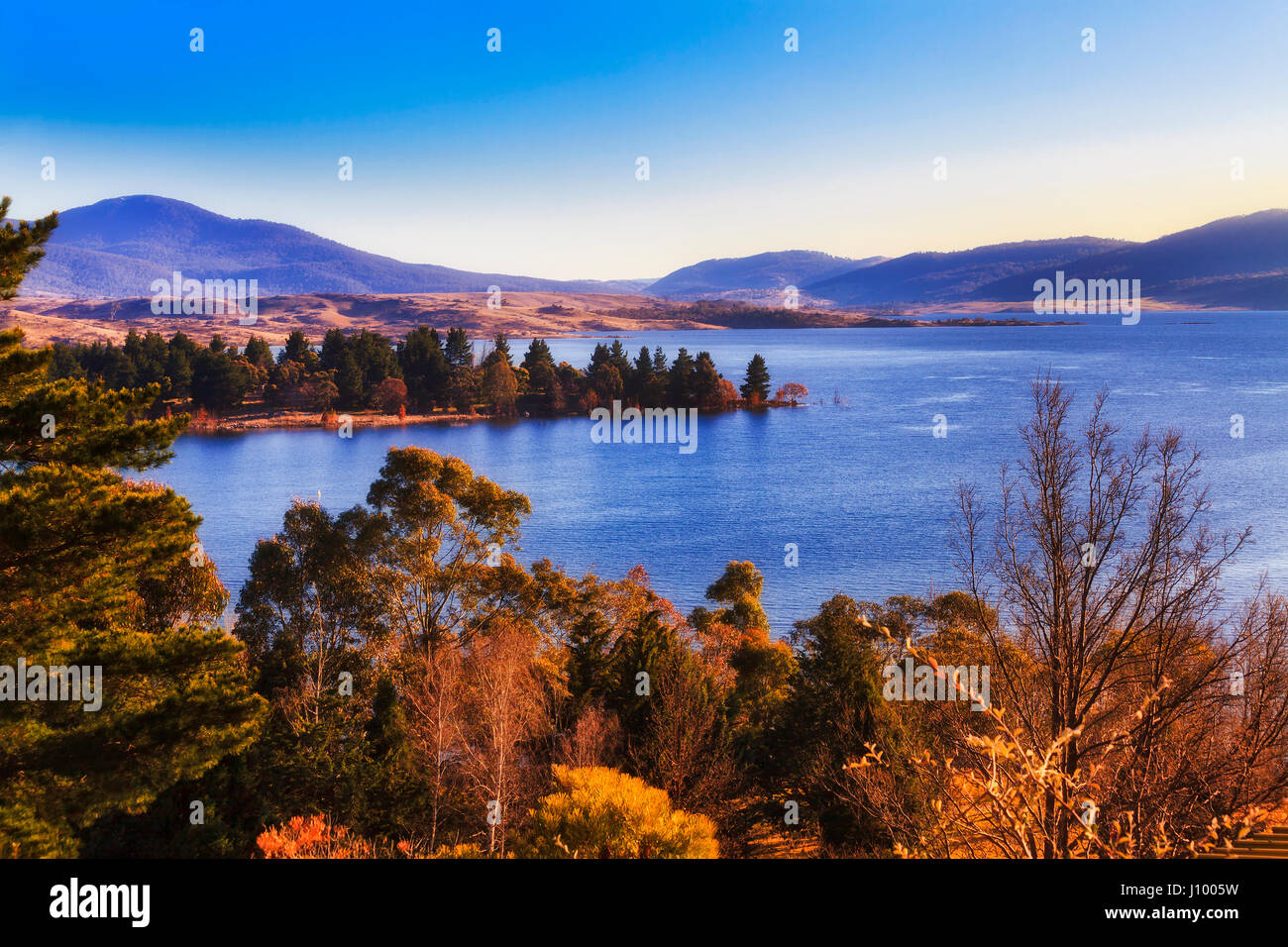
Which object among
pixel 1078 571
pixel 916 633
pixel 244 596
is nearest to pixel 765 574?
pixel 916 633

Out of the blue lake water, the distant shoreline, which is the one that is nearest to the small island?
the blue lake water

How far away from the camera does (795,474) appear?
49562mm

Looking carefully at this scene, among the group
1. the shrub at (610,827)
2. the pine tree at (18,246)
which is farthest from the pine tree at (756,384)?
the shrub at (610,827)

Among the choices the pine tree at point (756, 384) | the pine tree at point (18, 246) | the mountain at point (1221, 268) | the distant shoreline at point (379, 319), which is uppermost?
the mountain at point (1221, 268)

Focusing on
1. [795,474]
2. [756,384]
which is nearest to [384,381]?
[756,384]

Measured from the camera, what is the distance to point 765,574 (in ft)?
104

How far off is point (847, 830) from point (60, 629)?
10442 millimetres

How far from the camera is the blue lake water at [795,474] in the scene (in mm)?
32469

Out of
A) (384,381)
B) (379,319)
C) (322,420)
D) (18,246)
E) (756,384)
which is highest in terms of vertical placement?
(379,319)

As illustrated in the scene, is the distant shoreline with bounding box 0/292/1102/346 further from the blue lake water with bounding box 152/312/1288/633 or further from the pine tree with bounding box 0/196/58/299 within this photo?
the pine tree with bounding box 0/196/58/299

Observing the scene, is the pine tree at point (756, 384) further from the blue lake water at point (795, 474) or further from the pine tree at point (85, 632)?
the pine tree at point (85, 632)

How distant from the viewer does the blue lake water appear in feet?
107

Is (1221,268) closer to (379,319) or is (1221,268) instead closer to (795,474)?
(379,319)
